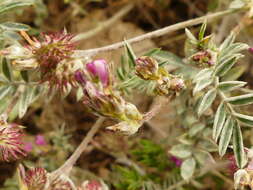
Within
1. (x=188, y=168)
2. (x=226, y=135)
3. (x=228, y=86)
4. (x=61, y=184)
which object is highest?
(x=228, y=86)

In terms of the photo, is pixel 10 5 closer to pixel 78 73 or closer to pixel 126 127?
pixel 78 73

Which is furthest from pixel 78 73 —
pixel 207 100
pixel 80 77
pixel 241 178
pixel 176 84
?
pixel 241 178

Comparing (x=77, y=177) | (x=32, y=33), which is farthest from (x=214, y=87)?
(x=77, y=177)

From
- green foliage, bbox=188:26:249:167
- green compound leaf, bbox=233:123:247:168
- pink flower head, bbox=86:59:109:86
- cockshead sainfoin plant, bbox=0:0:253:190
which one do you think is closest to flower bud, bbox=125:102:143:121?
cockshead sainfoin plant, bbox=0:0:253:190

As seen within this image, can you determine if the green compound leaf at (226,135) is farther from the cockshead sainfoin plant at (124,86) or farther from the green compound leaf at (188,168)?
the green compound leaf at (188,168)

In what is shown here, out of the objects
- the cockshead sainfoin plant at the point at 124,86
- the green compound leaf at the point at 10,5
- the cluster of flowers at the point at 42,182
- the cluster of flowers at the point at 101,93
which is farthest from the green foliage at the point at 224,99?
the green compound leaf at the point at 10,5

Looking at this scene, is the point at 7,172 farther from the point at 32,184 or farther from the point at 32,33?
the point at 32,184
